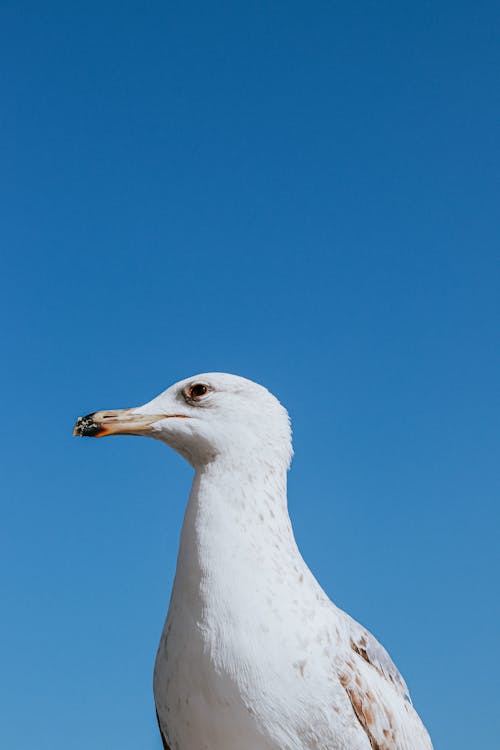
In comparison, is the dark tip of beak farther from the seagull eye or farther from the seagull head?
the seagull eye

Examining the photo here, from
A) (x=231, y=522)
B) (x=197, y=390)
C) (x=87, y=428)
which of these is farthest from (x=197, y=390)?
(x=231, y=522)

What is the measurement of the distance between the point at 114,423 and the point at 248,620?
6.09ft

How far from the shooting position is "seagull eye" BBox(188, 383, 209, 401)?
6.43m

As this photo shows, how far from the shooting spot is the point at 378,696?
233 inches

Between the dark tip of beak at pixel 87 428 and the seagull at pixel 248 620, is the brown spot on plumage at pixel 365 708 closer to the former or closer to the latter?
the seagull at pixel 248 620

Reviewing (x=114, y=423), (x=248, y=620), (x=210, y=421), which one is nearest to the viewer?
(x=248, y=620)

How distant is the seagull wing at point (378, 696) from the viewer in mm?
5699

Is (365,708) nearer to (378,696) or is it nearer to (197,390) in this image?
(378,696)

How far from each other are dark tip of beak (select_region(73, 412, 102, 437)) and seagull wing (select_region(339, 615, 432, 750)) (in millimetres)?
2353

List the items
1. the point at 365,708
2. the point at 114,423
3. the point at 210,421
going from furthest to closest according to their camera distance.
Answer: the point at 114,423, the point at 210,421, the point at 365,708

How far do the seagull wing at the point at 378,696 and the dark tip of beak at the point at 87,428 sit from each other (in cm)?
235

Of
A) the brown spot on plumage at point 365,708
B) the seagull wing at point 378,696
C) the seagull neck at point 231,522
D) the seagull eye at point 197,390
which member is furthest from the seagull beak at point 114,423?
the brown spot on plumage at point 365,708

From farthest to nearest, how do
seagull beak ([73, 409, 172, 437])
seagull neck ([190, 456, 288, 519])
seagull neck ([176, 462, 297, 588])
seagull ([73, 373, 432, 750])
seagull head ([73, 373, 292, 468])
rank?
seagull beak ([73, 409, 172, 437]), seagull head ([73, 373, 292, 468]), seagull neck ([190, 456, 288, 519]), seagull neck ([176, 462, 297, 588]), seagull ([73, 373, 432, 750])

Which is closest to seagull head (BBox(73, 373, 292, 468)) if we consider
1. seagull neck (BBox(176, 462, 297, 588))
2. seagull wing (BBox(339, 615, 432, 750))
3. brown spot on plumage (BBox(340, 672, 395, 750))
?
seagull neck (BBox(176, 462, 297, 588))
